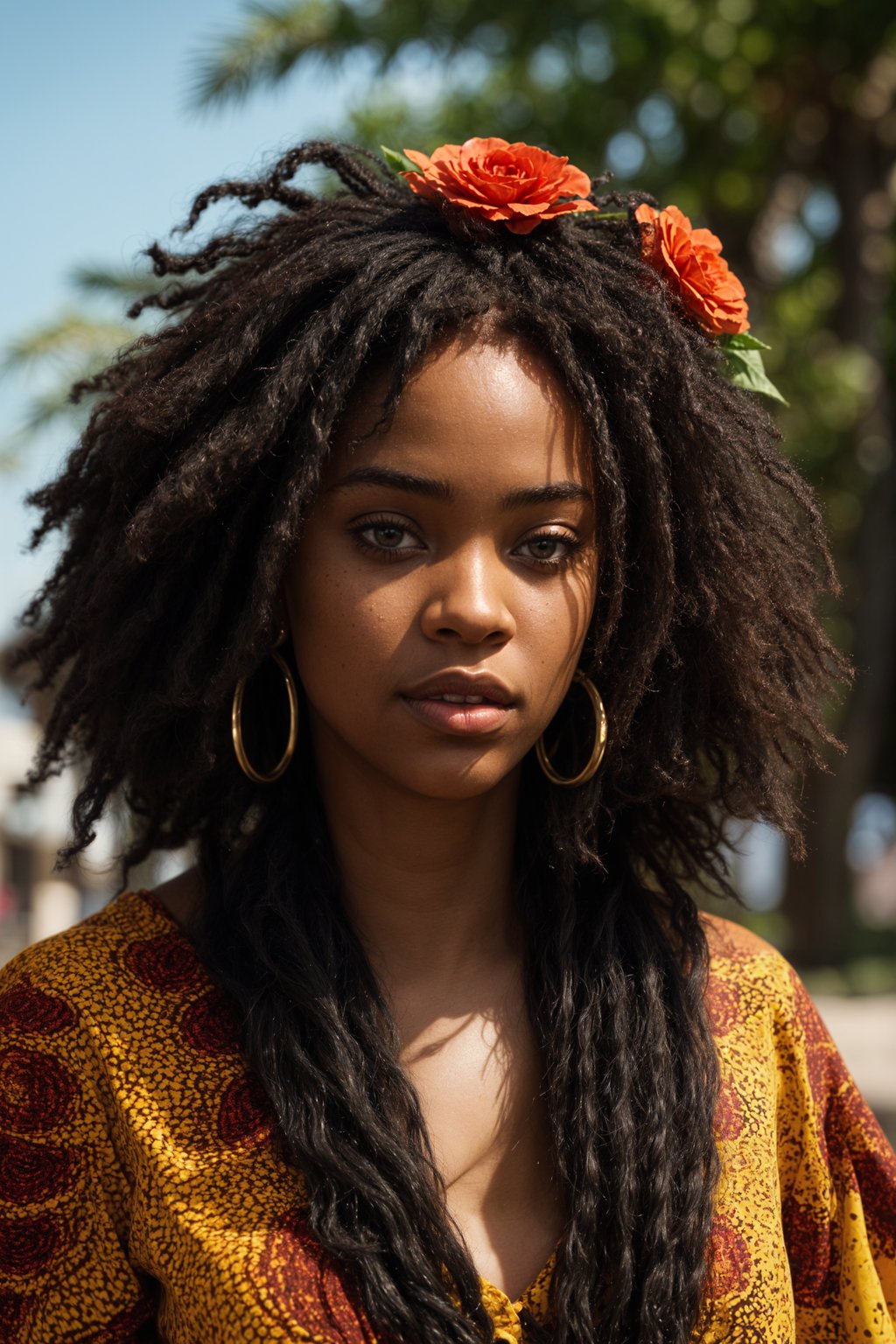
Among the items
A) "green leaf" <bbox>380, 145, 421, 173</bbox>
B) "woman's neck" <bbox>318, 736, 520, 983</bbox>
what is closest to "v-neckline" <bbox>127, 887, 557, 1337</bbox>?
"woman's neck" <bbox>318, 736, 520, 983</bbox>

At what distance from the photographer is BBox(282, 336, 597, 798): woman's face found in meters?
1.96

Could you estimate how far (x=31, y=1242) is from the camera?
2.03 m

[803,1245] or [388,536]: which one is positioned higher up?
[388,536]

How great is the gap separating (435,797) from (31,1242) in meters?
0.78

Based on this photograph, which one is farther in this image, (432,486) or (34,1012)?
(34,1012)

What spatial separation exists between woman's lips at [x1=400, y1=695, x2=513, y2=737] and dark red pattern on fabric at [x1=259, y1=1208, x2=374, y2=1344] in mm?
651

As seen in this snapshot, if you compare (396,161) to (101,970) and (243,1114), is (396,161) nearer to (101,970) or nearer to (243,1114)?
(101,970)

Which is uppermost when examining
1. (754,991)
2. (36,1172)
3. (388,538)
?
(388,538)

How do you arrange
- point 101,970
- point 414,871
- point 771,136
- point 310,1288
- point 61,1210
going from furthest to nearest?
point 771,136, point 414,871, point 101,970, point 61,1210, point 310,1288

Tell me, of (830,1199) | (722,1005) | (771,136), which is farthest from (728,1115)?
(771,136)

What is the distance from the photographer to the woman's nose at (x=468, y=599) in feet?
6.36

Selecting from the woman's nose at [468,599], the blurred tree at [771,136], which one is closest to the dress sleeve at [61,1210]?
the woman's nose at [468,599]

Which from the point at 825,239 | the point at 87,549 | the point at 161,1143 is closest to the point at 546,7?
the point at 825,239

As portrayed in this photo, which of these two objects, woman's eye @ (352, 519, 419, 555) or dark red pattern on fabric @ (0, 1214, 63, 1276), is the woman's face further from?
dark red pattern on fabric @ (0, 1214, 63, 1276)
